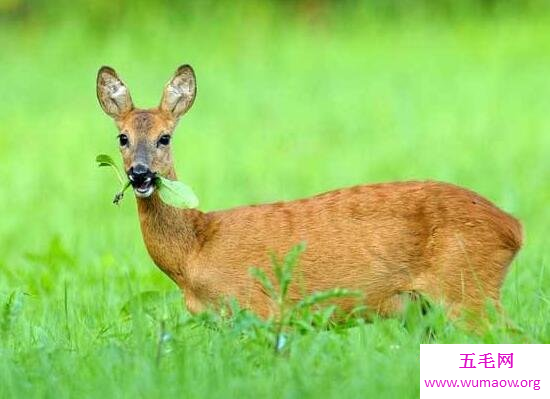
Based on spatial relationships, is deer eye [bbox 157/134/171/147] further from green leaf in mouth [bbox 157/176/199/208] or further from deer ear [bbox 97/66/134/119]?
deer ear [bbox 97/66/134/119]

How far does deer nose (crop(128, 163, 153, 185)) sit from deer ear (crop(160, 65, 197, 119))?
0.55 m

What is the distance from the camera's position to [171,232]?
259 inches

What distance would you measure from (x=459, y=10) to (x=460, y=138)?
24.7 ft

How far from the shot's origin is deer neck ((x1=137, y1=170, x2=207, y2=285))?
6520 mm

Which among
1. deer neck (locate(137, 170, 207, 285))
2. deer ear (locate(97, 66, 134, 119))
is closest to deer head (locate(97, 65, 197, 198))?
deer ear (locate(97, 66, 134, 119))

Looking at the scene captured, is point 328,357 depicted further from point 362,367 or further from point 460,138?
point 460,138

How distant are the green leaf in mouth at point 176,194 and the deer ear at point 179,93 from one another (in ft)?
1.89

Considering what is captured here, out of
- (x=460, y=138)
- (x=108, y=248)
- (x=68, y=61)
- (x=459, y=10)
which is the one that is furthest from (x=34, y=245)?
(x=459, y=10)

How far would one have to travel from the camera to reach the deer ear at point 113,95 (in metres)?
6.84

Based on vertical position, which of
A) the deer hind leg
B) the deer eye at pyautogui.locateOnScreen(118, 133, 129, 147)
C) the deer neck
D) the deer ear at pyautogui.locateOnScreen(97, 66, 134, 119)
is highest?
the deer ear at pyautogui.locateOnScreen(97, 66, 134, 119)

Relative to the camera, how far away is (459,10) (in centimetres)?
2058

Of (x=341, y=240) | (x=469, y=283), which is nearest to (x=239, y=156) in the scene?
(x=341, y=240)

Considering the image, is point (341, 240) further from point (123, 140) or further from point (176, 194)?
point (123, 140)

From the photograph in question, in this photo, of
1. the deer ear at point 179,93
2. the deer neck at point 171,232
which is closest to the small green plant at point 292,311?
the deer neck at point 171,232
